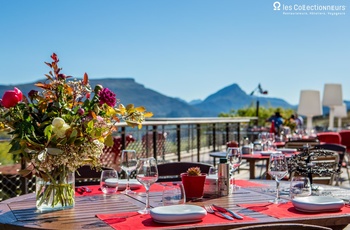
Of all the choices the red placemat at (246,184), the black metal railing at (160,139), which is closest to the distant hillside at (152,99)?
the black metal railing at (160,139)

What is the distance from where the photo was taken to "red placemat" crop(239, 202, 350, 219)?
2.07 metres

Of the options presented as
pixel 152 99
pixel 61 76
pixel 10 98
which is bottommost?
pixel 10 98

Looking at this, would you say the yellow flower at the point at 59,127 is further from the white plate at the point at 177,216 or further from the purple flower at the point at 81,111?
the white plate at the point at 177,216

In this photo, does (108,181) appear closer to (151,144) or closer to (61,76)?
(61,76)

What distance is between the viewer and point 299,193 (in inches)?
94.2

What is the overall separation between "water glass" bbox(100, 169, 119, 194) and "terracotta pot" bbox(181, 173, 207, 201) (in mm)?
386

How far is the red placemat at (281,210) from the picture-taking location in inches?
81.5

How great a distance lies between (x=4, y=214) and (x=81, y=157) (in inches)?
15.8

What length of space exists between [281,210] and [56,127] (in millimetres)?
1025

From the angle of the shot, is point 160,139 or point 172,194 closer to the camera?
point 172,194

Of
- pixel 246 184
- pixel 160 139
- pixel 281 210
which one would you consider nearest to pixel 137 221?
pixel 281 210

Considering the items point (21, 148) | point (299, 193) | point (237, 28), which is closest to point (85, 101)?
point (21, 148)

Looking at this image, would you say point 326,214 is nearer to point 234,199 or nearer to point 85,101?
point 234,199

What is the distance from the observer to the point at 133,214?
2082 millimetres
